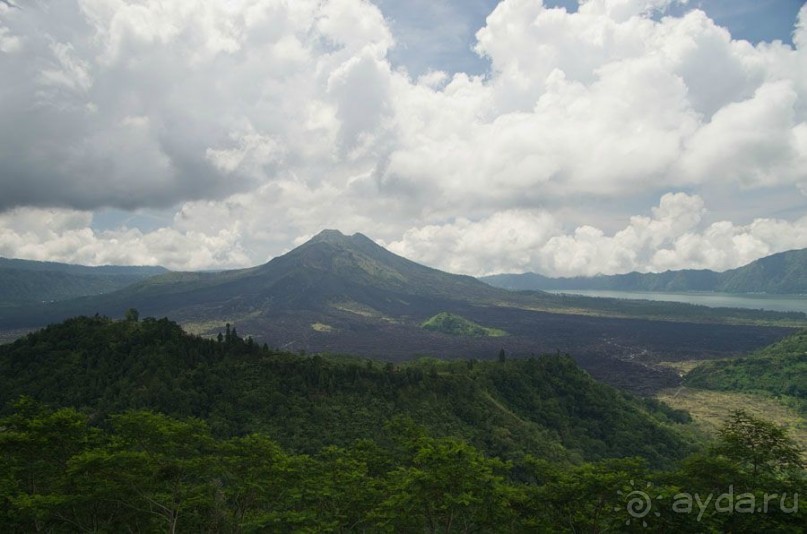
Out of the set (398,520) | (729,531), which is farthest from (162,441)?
(729,531)

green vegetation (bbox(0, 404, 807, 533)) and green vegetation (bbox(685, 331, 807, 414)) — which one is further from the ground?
green vegetation (bbox(0, 404, 807, 533))

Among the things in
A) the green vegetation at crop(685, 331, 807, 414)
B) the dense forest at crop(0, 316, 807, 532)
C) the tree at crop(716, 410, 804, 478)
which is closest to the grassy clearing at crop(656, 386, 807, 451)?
the green vegetation at crop(685, 331, 807, 414)

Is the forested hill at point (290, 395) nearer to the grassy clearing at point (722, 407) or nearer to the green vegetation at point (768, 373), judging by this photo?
the grassy clearing at point (722, 407)

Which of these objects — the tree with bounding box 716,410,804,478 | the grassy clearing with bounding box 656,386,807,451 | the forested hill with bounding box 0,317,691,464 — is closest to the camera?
the tree with bounding box 716,410,804,478

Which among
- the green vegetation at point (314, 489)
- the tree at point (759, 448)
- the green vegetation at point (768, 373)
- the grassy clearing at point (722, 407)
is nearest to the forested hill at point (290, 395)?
the green vegetation at point (314, 489)

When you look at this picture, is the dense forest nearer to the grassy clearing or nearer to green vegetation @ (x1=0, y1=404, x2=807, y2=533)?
green vegetation @ (x1=0, y1=404, x2=807, y2=533)
